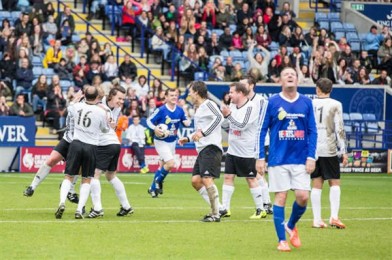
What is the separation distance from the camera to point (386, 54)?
143ft

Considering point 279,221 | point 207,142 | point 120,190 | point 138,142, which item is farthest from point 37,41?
point 279,221

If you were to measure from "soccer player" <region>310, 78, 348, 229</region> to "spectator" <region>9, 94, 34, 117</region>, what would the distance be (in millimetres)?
16466

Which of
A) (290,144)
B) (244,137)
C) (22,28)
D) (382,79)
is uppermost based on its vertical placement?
(290,144)

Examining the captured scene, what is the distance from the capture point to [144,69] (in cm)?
3950

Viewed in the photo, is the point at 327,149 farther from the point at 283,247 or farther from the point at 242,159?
the point at 283,247

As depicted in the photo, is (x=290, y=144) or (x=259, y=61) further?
(x=259, y=61)

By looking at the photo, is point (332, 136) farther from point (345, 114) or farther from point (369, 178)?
point (345, 114)

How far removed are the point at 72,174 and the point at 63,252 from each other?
4410mm

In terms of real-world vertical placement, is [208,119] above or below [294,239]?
above

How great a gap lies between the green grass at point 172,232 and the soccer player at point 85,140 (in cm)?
51

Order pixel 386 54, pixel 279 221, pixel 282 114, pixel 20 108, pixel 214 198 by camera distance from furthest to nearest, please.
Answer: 1. pixel 386 54
2. pixel 20 108
3. pixel 214 198
4. pixel 282 114
5. pixel 279 221

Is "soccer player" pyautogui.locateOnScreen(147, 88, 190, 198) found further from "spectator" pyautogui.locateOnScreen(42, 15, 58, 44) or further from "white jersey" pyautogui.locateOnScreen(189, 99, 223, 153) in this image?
"spectator" pyautogui.locateOnScreen(42, 15, 58, 44)

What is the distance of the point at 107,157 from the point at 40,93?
606 inches

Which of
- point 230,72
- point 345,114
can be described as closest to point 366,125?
point 345,114
